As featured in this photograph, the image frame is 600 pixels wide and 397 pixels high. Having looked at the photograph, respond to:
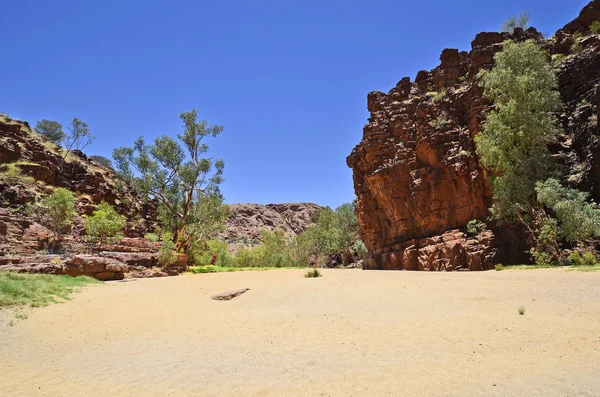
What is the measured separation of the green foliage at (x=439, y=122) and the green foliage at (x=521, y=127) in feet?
31.7

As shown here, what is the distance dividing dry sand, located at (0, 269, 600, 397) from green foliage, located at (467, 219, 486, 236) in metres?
16.6

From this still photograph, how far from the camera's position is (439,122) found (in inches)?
1203

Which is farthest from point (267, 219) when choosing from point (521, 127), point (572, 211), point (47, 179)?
point (572, 211)

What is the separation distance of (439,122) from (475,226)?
1086 cm

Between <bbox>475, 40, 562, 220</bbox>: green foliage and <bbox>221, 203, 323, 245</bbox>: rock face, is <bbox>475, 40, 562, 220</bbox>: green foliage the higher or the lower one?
the lower one

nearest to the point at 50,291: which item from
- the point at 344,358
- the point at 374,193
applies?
the point at 344,358

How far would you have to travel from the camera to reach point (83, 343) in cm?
614

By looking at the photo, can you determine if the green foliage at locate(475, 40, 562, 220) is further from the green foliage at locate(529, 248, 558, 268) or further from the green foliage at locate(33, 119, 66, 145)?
the green foliage at locate(33, 119, 66, 145)

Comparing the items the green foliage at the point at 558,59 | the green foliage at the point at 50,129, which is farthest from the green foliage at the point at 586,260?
the green foliage at the point at 50,129

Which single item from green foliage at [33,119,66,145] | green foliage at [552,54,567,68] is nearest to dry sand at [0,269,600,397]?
green foliage at [552,54,567,68]

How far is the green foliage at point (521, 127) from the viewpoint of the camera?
721 inches

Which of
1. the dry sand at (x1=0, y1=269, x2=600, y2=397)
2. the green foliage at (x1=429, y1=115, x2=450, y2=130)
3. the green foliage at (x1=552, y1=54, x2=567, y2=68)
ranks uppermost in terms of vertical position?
the green foliage at (x1=552, y1=54, x2=567, y2=68)

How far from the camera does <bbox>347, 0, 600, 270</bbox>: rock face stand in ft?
68.5

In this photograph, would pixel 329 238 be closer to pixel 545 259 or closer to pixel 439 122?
pixel 439 122
